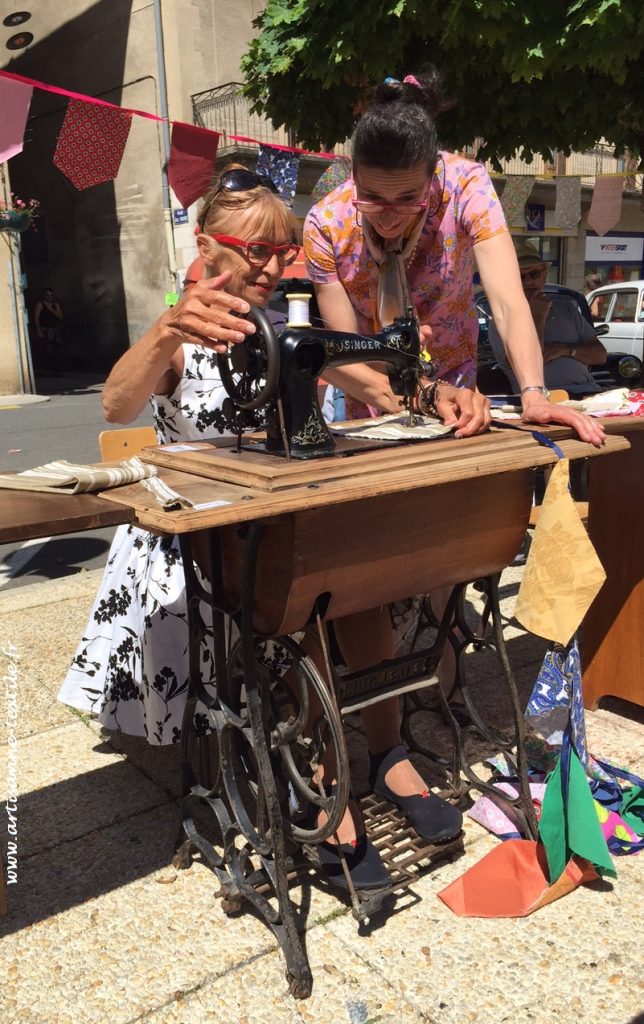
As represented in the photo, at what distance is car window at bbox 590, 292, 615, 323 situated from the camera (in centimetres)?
1324

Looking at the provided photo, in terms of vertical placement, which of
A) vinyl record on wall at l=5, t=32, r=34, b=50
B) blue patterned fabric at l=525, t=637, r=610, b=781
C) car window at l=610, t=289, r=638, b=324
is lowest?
blue patterned fabric at l=525, t=637, r=610, b=781

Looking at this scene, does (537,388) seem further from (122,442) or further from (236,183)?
(122,442)

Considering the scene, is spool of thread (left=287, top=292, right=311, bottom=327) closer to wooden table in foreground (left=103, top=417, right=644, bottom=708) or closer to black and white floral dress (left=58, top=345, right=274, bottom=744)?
wooden table in foreground (left=103, top=417, right=644, bottom=708)

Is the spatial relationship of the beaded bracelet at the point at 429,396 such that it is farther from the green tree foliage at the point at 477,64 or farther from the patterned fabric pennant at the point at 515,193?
the patterned fabric pennant at the point at 515,193

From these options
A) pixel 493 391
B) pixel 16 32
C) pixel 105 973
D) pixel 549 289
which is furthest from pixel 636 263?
pixel 105 973

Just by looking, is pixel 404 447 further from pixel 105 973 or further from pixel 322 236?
pixel 105 973

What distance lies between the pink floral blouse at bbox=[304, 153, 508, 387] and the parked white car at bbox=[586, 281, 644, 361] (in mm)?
10365

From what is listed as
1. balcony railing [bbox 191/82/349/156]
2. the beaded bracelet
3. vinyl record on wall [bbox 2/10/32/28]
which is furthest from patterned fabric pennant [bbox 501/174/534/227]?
vinyl record on wall [bbox 2/10/32/28]

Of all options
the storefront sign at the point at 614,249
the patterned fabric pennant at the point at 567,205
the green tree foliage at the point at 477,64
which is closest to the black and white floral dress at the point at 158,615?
the green tree foliage at the point at 477,64

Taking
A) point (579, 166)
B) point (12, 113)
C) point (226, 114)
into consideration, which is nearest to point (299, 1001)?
point (12, 113)

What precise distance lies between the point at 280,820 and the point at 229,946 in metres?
0.29

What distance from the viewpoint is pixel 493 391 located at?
5457 mm

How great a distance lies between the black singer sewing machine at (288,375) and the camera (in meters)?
1.63

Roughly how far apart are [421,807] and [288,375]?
1110 mm
